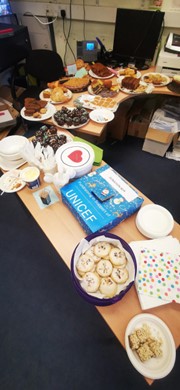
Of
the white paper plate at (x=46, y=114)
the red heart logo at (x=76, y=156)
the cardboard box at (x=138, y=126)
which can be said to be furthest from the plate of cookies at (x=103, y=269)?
the cardboard box at (x=138, y=126)

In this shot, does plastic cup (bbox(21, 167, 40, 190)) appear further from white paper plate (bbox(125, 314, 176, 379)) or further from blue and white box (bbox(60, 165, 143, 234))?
white paper plate (bbox(125, 314, 176, 379))

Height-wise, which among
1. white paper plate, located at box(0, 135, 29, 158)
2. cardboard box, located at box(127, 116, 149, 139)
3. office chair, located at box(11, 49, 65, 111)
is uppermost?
white paper plate, located at box(0, 135, 29, 158)

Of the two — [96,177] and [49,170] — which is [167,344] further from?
[49,170]

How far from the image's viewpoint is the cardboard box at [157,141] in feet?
6.65

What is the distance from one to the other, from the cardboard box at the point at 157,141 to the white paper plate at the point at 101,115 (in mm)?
767

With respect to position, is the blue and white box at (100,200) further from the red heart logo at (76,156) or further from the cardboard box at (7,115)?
the cardboard box at (7,115)

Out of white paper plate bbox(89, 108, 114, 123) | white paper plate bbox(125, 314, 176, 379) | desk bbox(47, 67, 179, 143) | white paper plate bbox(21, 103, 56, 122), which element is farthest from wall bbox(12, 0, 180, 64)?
white paper plate bbox(125, 314, 176, 379)

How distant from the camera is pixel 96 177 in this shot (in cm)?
100

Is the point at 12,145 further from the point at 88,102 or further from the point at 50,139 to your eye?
the point at 88,102

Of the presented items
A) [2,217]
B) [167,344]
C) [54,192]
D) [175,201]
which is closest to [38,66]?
[2,217]

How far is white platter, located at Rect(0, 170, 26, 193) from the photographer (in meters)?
1.06

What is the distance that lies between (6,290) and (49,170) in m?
0.95

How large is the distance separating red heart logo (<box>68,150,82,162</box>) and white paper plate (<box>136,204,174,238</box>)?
0.41m

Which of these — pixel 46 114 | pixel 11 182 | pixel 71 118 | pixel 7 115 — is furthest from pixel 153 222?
pixel 7 115
